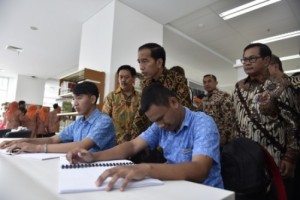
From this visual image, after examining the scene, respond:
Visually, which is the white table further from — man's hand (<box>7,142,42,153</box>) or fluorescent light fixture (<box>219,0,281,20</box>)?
fluorescent light fixture (<box>219,0,281,20</box>)

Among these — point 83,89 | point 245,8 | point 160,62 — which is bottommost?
point 83,89

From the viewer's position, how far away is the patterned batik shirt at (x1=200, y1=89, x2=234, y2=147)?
217 centimetres

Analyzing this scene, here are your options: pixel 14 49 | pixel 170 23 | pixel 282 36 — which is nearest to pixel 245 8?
pixel 170 23

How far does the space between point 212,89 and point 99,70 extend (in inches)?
71.9

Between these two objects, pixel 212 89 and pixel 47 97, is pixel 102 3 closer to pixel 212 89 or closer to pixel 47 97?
pixel 212 89

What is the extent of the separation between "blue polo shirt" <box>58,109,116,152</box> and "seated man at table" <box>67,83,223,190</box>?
0.31 metres

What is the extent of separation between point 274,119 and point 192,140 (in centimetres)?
82

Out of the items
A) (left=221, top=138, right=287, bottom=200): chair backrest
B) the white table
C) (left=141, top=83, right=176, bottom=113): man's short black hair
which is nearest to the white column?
(left=141, top=83, right=176, bottom=113): man's short black hair

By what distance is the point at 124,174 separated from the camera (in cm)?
67

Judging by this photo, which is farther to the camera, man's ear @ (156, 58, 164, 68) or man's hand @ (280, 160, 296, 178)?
man's ear @ (156, 58, 164, 68)

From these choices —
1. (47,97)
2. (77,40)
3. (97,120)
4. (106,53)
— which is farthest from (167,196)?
(47,97)

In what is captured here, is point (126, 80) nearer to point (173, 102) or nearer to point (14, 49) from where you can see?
point (173, 102)

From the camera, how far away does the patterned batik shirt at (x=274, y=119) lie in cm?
154

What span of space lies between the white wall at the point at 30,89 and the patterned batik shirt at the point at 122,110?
8801 mm
